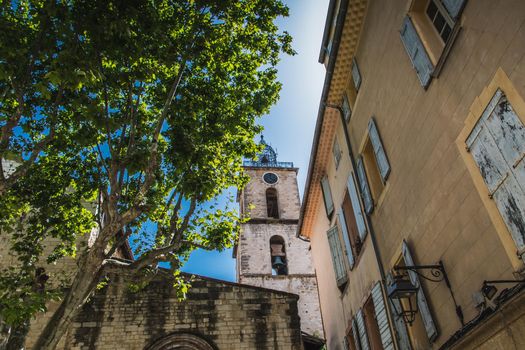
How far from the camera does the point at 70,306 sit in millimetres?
6758

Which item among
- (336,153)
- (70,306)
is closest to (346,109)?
(336,153)

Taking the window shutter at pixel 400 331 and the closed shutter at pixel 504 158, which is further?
the window shutter at pixel 400 331

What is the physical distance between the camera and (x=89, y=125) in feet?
28.2

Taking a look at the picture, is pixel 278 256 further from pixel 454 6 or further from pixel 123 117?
pixel 454 6

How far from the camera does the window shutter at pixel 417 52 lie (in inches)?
216

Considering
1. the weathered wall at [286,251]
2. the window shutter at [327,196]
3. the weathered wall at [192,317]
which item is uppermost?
the weathered wall at [286,251]

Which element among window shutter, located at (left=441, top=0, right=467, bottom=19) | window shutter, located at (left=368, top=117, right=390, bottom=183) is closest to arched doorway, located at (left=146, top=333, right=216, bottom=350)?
window shutter, located at (left=368, top=117, right=390, bottom=183)

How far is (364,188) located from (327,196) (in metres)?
3.60

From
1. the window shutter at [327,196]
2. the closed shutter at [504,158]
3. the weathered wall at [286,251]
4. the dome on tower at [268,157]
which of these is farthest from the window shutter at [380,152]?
the dome on tower at [268,157]

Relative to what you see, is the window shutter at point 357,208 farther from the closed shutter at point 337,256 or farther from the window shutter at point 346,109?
the closed shutter at point 337,256

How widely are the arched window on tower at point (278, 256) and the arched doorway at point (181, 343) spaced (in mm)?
13868

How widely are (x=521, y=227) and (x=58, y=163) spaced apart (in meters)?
9.69

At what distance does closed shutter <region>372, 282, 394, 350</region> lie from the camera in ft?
23.8

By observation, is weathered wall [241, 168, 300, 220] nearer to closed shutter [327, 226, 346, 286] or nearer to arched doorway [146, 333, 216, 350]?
arched doorway [146, 333, 216, 350]
